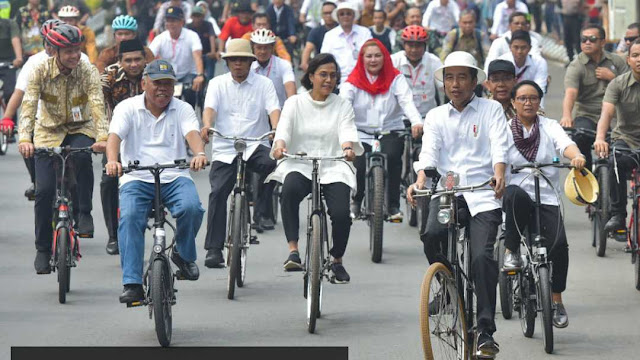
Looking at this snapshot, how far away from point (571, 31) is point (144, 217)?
21749 millimetres

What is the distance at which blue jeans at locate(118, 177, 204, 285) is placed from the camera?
10070 millimetres

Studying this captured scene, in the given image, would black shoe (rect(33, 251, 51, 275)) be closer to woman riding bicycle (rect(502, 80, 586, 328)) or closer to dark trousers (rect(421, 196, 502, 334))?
woman riding bicycle (rect(502, 80, 586, 328))

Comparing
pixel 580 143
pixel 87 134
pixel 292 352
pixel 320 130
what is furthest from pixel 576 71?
pixel 292 352

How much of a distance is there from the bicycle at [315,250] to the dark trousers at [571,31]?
67.7ft

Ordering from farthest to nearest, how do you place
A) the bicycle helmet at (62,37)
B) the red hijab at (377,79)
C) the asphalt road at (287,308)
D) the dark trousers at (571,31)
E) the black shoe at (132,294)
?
1. the dark trousers at (571,31)
2. the red hijab at (377,79)
3. the bicycle helmet at (62,37)
4. the asphalt road at (287,308)
5. the black shoe at (132,294)

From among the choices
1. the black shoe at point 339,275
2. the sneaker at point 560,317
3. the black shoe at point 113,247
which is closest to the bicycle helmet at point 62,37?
the black shoe at point 113,247

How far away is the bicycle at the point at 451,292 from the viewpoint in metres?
8.71

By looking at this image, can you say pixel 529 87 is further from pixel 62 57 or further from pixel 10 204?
pixel 10 204

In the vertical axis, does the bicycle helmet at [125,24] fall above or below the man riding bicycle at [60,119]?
above

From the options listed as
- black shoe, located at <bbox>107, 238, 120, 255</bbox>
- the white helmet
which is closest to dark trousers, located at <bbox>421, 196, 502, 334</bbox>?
black shoe, located at <bbox>107, 238, 120, 255</bbox>

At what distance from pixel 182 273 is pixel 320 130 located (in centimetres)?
179

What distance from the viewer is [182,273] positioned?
1056 centimetres

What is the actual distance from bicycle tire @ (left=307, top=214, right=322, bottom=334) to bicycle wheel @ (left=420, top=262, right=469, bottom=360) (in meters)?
1.50

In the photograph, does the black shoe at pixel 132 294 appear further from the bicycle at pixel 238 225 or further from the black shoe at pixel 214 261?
the black shoe at pixel 214 261
